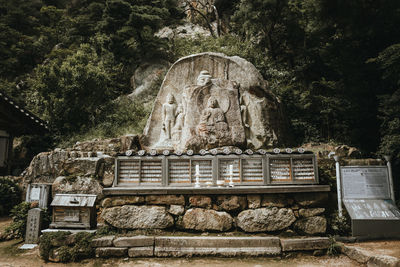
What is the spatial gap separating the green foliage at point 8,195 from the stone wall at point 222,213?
5410mm

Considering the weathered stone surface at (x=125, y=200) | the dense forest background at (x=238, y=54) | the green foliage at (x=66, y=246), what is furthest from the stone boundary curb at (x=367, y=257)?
the green foliage at (x=66, y=246)

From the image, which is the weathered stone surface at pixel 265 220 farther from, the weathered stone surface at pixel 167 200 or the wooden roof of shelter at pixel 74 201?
the wooden roof of shelter at pixel 74 201

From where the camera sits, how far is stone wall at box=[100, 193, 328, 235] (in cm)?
529

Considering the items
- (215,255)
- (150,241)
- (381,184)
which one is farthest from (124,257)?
(381,184)

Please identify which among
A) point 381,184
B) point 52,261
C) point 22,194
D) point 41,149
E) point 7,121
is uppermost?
point 7,121

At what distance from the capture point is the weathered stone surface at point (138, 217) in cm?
533

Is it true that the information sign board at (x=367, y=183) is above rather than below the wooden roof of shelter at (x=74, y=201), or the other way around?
above

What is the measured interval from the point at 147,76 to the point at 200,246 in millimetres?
14297

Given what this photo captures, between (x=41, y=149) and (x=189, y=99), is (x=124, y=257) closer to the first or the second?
(x=189, y=99)

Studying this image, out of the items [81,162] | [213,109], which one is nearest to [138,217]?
[81,162]

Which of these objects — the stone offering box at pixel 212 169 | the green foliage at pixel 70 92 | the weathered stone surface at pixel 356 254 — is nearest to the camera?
the weathered stone surface at pixel 356 254

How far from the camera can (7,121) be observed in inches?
453

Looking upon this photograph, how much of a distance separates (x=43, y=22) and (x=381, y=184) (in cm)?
2756

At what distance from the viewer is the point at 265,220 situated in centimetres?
527
